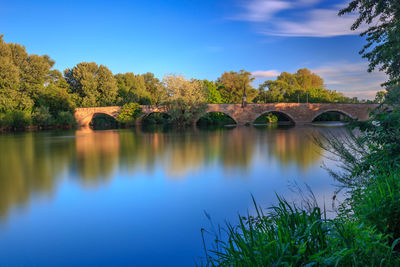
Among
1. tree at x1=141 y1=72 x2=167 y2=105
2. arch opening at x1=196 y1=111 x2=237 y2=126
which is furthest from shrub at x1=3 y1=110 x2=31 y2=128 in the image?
arch opening at x1=196 y1=111 x2=237 y2=126

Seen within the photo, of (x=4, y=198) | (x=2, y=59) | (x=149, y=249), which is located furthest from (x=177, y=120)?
(x=149, y=249)

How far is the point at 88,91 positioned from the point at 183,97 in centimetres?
2509

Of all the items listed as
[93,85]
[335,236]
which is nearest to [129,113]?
[93,85]

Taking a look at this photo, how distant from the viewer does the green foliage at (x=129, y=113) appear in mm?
44031

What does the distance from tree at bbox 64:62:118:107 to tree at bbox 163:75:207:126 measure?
72.6ft

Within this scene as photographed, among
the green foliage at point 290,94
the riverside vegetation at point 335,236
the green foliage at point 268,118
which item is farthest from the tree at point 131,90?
the riverside vegetation at point 335,236

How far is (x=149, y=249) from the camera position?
4480 mm

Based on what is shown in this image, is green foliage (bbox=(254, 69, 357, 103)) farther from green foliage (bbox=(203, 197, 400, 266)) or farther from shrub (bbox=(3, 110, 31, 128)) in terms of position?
green foliage (bbox=(203, 197, 400, 266))

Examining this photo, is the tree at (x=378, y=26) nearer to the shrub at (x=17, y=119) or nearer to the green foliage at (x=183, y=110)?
the green foliage at (x=183, y=110)

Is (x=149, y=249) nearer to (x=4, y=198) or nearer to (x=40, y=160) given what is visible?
(x=4, y=198)

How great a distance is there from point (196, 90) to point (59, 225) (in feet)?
93.4

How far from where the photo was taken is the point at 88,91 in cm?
4950

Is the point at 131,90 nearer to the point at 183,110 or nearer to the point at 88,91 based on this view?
the point at 88,91

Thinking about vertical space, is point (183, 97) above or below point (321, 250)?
above
